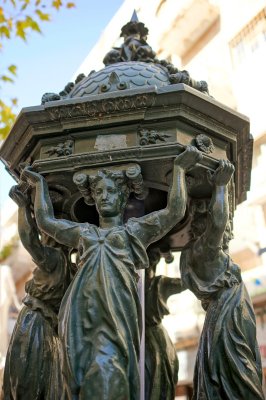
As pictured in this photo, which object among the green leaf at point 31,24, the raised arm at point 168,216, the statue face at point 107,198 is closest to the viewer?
the raised arm at point 168,216

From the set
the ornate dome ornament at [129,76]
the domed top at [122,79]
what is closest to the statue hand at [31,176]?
the ornate dome ornament at [129,76]

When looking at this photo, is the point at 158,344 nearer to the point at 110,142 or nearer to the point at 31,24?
the point at 110,142

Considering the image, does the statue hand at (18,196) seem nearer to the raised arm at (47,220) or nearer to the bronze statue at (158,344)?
the raised arm at (47,220)

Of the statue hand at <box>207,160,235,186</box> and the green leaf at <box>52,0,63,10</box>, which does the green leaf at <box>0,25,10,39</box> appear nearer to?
the green leaf at <box>52,0,63,10</box>

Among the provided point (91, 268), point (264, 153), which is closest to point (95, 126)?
point (91, 268)

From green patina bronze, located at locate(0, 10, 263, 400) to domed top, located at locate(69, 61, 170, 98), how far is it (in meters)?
0.02

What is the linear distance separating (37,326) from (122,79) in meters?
1.91

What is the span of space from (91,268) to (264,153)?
9274 mm

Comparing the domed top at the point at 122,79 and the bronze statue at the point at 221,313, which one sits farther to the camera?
the domed top at the point at 122,79

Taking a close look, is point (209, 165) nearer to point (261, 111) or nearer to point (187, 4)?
point (261, 111)

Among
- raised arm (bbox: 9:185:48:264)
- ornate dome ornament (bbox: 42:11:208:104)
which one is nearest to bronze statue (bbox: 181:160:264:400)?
ornate dome ornament (bbox: 42:11:208:104)

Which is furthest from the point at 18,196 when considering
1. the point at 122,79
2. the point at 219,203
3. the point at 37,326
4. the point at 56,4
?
the point at 56,4

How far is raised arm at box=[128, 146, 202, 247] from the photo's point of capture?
9.86ft

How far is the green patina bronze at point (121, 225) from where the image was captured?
9.00 feet
